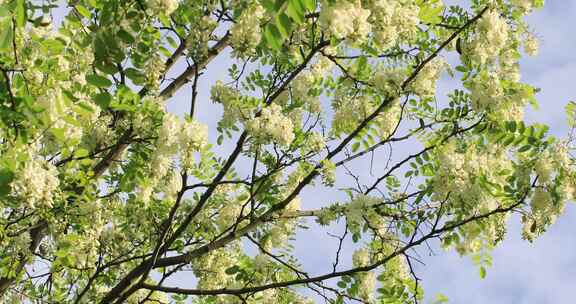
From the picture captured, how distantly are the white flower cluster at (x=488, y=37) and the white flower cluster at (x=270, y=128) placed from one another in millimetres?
2052

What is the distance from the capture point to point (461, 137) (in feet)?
23.6

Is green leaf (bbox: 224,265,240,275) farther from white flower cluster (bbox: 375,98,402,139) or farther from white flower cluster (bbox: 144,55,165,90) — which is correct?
white flower cluster (bbox: 144,55,165,90)

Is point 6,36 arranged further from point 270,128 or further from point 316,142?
point 316,142

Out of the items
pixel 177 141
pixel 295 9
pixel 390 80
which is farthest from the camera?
pixel 390 80

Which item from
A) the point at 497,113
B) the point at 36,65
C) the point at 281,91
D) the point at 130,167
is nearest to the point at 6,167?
the point at 36,65

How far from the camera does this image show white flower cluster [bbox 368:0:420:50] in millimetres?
5824

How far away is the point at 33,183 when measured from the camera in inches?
187

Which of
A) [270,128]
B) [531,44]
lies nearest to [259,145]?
[270,128]

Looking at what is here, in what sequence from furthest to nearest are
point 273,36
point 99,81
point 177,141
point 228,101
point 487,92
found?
point 228,101
point 487,92
point 177,141
point 99,81
point 273,36

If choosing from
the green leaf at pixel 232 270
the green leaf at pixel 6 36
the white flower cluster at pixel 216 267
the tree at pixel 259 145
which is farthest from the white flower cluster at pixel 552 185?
the green leaf at pixel 6 36

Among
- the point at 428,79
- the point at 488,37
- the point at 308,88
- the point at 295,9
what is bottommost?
the point at 295,9

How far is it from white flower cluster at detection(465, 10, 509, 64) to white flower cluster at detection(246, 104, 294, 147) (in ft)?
6.73

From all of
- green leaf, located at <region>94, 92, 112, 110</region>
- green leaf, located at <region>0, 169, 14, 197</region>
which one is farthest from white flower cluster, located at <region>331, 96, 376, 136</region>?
green leaf, located at <region>0, 169, 14, 197</region>

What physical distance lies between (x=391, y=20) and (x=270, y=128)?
1418mm
